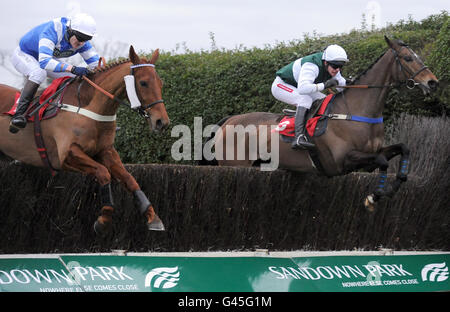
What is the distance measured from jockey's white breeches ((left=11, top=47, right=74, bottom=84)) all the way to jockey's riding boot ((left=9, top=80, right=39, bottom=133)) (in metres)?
0.07

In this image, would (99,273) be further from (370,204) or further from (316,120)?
(316,120)

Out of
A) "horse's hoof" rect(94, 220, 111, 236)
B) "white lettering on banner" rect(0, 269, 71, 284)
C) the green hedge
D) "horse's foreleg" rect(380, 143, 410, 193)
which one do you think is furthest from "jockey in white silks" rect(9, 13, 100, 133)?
the green hedge

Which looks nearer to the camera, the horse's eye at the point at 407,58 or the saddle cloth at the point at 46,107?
the saddle cloth at the point at 46,107

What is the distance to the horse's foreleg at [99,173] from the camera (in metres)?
6.36

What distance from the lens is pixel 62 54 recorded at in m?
7.04

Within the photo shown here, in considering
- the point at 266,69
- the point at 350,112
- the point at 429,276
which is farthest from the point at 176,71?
the point at 429,276

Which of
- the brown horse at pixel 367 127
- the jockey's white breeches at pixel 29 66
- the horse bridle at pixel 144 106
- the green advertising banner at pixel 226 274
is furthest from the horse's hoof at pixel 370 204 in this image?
the jockey's white breeches at pixel 29 66

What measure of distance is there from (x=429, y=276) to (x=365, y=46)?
3.75 m

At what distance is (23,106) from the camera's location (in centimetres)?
689

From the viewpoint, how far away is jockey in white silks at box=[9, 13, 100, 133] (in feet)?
22.0

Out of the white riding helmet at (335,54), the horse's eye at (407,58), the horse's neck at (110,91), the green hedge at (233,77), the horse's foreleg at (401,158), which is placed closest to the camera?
the horse's neck at (110,91)

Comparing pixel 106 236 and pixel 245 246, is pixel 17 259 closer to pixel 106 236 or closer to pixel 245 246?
pixel 106 236

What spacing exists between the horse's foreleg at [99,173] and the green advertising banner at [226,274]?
0.34 m

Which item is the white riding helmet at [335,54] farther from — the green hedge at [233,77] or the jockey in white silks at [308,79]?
the green hedge at [233,77]
